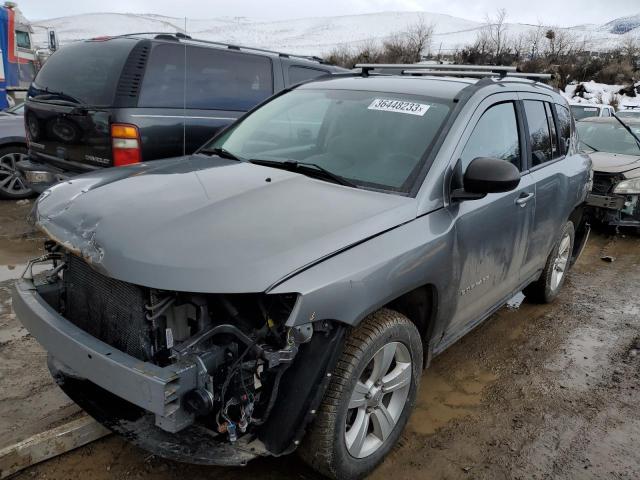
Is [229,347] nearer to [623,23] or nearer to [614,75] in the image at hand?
[614,75]

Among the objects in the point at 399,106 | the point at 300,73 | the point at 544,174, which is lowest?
the point at 544,174

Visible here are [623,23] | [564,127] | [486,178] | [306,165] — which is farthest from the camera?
[623,23]

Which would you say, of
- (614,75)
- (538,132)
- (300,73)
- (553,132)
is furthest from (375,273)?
(614,75)

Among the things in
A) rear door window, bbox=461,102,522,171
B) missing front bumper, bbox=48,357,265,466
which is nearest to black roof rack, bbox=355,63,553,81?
rear door window, bbox=461,102,522,171

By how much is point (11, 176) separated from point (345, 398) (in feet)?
22.2

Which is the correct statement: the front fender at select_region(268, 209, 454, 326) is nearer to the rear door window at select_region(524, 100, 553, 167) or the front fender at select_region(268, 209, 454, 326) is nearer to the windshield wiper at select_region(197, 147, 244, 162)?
the windshield wiper at select_region(197, 147, 244, 162)

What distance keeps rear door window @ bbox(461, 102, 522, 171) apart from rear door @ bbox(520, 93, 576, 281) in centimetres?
21

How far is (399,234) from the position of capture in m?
2.41

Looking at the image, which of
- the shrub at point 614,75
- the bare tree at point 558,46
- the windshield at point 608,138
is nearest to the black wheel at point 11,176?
the windshield at point 608,138

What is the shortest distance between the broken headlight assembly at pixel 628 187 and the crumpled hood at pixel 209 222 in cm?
551

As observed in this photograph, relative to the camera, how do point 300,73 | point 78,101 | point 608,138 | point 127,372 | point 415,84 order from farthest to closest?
1. point 608,138
2. point 300,73
3. point 78,101
4. point 415,84
5. point 127,372

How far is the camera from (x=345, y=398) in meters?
2.19

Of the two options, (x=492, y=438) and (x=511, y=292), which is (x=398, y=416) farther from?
(x=511, y=292)

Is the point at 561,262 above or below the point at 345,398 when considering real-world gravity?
below
